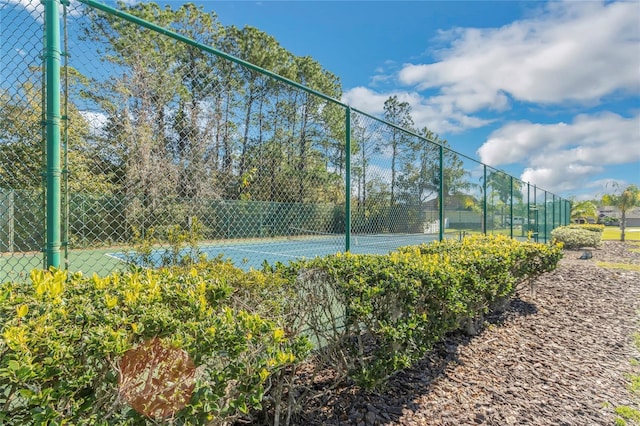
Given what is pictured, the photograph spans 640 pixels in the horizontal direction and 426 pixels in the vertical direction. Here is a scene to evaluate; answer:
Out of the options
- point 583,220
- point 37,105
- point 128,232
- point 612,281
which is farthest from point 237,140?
point 583,220

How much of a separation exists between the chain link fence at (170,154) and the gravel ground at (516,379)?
1409 mm

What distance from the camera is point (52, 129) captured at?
72.9 inches

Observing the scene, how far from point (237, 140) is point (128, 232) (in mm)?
1119

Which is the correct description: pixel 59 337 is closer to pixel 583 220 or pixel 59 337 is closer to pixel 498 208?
pixel 498 208

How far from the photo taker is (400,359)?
2246 millimetres

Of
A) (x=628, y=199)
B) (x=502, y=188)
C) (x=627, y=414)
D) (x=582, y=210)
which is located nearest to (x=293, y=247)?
(x=627, y=414)

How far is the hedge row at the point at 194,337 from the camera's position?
3.64ft

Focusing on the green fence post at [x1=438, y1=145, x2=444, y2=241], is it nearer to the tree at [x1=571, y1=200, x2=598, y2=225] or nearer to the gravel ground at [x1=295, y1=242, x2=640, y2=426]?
the gravel ground at [x1=295, y1=242, x2=640, y2=426]

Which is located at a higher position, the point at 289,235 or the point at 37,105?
the point at 37,105

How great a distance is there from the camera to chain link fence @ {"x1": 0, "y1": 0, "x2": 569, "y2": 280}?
199 cm

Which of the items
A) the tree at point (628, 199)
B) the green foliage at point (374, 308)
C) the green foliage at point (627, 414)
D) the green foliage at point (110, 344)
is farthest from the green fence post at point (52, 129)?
the tree at point (628, 199)

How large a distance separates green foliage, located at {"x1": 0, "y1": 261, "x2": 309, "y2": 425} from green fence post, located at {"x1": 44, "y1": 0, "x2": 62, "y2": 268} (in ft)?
1.28

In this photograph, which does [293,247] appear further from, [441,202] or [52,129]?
[441,202]

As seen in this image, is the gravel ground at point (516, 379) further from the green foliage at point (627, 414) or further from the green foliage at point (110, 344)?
the green foliage at point (110, 344)
